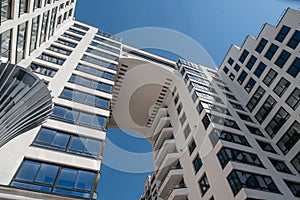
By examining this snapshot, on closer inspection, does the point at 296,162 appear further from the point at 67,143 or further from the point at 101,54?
the point at 101,54

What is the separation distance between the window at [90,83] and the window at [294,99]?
64.3 ft

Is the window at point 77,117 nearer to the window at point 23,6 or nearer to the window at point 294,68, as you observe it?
the window at point 23,6

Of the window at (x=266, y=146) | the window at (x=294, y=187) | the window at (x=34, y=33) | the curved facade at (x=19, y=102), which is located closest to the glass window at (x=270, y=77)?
the window at (x=266, y=146)

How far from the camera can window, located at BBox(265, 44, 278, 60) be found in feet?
92.8

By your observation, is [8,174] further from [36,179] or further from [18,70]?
[18,70]

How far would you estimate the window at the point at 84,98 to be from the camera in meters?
18.5

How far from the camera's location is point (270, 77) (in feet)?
90.4

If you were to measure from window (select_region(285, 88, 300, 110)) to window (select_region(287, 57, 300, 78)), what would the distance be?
2031mm

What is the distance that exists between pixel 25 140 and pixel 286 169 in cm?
2223

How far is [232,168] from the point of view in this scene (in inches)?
681

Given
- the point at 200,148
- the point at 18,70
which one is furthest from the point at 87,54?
the point at 200,148

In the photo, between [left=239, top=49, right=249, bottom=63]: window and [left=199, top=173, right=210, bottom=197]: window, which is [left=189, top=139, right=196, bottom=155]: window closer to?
[left=199, top=173, right=210, bottom=197]: window

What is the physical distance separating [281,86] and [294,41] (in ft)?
19.1

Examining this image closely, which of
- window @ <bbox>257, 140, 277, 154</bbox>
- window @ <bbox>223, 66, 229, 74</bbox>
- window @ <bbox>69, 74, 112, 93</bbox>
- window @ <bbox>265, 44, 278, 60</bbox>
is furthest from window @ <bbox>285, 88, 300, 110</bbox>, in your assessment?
window @ <bbox>69, 74, 112, 93</bbox>
